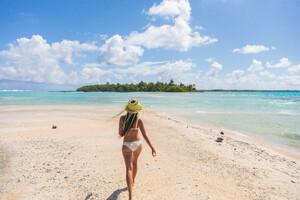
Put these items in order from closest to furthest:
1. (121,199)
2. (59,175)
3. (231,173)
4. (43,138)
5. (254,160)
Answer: (121,199) < (59,175) < (231,173) < (254,160) < (43,138)

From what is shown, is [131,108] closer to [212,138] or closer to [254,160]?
[254,160]

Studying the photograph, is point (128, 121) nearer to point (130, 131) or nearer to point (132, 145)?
point (130, 131)

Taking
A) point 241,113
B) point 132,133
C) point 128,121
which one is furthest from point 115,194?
point 241,113

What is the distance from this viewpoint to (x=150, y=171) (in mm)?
5719

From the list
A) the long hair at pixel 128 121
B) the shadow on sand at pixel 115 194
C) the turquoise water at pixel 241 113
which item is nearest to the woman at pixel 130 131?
the long hair at pixel 128 121

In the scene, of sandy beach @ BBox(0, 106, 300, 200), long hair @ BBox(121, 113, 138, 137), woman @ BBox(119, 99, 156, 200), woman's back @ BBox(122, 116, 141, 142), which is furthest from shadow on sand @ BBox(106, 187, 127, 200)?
long hair @ BBox(121, 113, 138, 137)

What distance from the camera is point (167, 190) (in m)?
4.70

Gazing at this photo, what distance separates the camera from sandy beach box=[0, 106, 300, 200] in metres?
4.58

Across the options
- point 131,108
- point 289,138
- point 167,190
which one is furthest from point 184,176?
point 289,138

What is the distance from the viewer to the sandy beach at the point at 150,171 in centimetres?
458

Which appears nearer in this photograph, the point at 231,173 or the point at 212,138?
the point at 231,173

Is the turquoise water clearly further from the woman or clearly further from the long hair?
the long hair

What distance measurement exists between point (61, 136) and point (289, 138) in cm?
1336

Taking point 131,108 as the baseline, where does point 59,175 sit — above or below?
below
